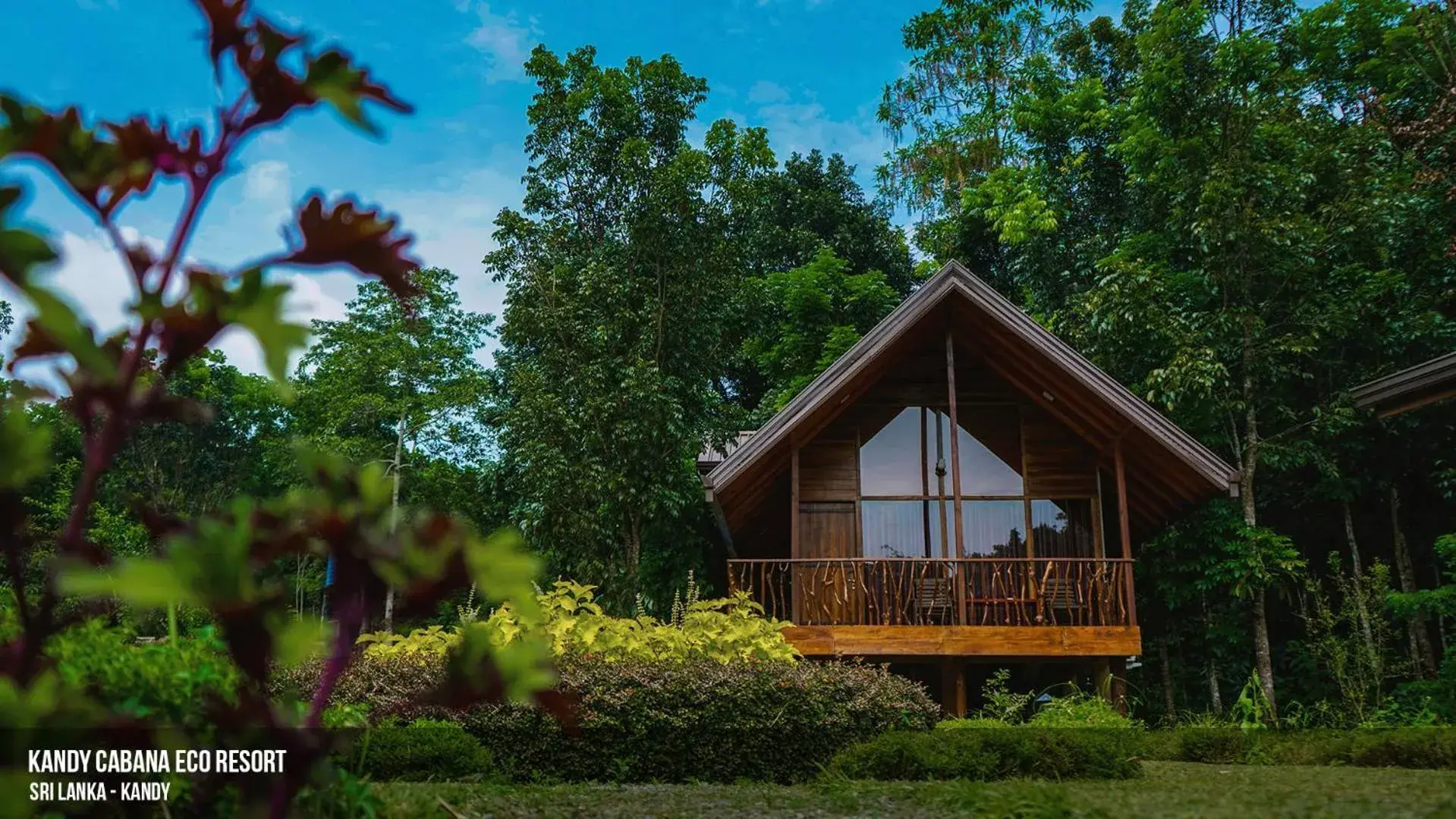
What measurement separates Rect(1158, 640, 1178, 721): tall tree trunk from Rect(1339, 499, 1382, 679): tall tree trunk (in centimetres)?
274

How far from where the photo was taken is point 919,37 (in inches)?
1043

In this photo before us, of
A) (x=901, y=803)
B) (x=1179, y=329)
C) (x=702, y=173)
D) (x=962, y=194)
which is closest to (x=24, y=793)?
(x=901, y=803)

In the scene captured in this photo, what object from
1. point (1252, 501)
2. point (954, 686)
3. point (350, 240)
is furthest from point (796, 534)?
point (350, 240)

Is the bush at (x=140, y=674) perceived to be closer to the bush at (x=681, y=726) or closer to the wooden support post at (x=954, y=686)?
the bush at (x=681, y=726)

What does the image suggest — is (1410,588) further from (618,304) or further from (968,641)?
(618,304)

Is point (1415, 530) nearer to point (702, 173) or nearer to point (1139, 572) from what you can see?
point (1139, 572)

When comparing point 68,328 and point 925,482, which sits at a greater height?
point 925,482

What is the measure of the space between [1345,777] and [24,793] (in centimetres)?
677

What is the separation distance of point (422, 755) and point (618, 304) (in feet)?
41.8

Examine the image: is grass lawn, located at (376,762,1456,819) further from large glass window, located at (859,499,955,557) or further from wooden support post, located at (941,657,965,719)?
large glass window, located at (859,499,955,557)

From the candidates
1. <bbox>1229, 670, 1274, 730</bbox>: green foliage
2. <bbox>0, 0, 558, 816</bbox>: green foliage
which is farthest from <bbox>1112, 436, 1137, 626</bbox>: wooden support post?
<bbox>0, 0, 558, 816</bbox>: green foliage

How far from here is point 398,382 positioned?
32406mm

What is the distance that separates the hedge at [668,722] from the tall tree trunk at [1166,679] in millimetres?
10022

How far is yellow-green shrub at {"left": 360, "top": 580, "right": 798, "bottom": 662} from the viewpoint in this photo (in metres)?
8.62
